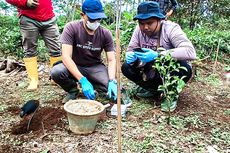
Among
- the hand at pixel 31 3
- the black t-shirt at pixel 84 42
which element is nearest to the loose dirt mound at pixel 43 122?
the black t-shirt at pixel 84 42

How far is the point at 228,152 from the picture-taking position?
7.98 ft

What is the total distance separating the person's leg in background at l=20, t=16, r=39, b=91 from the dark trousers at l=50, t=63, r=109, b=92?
2.16 ft

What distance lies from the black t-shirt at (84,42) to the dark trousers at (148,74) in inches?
12.4

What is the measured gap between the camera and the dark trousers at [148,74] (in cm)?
316

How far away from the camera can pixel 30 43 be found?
3.75 meters

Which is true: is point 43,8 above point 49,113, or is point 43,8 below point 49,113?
above

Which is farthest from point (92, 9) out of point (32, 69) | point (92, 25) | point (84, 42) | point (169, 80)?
point (32, 69)

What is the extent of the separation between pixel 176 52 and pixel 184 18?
17.0 feet

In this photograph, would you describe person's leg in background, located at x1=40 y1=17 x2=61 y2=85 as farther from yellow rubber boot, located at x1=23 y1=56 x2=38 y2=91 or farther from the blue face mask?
the blue face mask

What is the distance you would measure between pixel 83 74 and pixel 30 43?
0.84 meters

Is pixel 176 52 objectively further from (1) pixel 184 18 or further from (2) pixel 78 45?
(1) pixel 184 18

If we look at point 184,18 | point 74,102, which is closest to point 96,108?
point 74,102

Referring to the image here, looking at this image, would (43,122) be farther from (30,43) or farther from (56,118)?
(30,43)

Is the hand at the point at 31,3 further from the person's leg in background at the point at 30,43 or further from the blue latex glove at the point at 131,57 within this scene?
the blue latex glove at the point at 131,57
